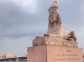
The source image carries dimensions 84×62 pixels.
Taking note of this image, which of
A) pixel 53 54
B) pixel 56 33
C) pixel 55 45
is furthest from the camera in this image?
pixel 56 33

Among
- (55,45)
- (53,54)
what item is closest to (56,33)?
(55,45)

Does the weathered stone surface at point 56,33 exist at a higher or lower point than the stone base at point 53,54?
higher

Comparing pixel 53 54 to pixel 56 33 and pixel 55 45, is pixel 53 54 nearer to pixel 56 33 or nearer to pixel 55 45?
pixel 55 45

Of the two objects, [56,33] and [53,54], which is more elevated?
[56,33]

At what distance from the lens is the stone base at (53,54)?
10000mm

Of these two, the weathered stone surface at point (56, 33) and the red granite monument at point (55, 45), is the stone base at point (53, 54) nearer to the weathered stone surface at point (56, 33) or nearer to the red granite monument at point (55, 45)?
the red granite monument at point (55, 45)

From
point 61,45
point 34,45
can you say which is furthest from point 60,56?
point 34,45

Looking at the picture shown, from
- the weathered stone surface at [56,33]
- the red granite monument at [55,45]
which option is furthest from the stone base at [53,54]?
the weathered stone surface at [56,33]

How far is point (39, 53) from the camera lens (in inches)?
400

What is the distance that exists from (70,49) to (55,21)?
1.51 m

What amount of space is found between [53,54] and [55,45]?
45 cm

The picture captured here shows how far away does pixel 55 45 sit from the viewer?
10.4 meters

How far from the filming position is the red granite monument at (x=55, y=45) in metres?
10.1

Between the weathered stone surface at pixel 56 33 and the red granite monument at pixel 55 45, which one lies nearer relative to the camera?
the red granite monument at pixel 55 45
